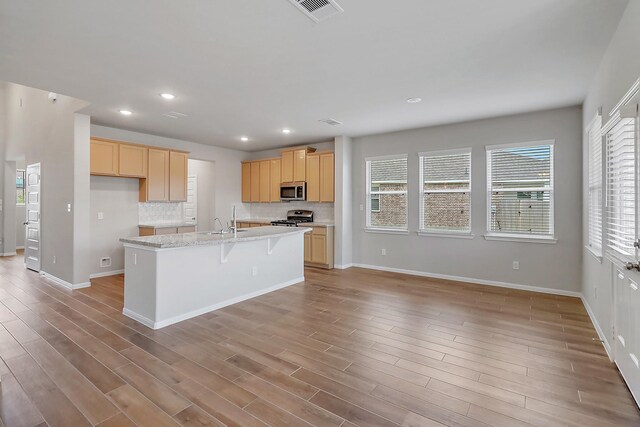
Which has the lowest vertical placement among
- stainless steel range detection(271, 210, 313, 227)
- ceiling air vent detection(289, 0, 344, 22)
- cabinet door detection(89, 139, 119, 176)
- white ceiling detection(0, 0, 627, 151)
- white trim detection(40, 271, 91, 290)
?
white trim detection(40, 271, 91, 290)

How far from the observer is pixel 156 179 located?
611cm

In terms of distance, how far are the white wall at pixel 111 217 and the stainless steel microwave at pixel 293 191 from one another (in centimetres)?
288

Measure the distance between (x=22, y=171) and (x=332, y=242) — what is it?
352 inches

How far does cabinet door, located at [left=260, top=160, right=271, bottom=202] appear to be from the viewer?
7.57m

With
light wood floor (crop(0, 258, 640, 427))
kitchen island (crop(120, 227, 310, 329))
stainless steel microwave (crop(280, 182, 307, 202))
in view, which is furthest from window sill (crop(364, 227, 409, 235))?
kitchen island (crop(120, 227, 310, 329))

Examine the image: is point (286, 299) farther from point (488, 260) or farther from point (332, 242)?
point (488, 260)

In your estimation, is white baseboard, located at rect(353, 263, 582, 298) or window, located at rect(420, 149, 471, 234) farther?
window, located at rect(420, 149, 471, 234)

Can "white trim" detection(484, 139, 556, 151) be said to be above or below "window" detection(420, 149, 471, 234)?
above

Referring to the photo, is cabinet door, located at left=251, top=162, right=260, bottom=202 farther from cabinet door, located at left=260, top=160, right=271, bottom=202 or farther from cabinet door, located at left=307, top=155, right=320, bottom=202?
cabinet door, located at left=307, top=155, right=320, bottom=202

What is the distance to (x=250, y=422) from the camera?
1943 millimetres

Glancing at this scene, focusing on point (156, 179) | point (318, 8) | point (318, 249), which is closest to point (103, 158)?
point (156, 179)

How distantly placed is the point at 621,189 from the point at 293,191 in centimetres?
543

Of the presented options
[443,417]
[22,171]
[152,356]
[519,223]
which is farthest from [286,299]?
[22,171]

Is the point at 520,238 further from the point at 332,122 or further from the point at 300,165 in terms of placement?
the point at 300,165
